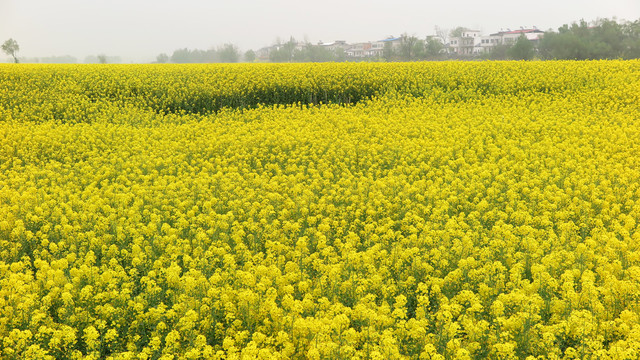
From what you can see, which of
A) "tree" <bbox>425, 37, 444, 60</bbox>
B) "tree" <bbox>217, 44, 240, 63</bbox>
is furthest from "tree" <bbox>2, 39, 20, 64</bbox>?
"tree" <bbox>425, 37, 444, 60</bbox>

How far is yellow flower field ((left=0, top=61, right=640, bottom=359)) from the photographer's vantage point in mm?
5020

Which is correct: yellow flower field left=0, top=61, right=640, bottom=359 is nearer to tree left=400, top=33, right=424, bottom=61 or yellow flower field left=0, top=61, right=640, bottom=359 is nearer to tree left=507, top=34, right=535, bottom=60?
tree left=507, top=34, right=535, bottom=60

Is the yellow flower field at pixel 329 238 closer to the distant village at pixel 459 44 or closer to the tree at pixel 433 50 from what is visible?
the tree at pixel 433 50

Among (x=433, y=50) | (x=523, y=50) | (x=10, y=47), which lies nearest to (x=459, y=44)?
(x=433, y=50)

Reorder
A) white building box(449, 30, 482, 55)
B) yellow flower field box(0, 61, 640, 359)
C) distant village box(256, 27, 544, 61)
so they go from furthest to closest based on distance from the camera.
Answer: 1. white building box(449, 30, 482, 55)
2. distant village box(256, 27, 544, 61)
3. yellow flower field box(0, 61, 640, 359)

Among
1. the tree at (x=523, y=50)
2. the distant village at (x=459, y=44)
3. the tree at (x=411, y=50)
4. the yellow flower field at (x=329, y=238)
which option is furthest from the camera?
the distant village at (x=459, y=44)

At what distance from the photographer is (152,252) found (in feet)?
22.5

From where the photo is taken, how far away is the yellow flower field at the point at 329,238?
5020 mm

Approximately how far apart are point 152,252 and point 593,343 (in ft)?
18.7

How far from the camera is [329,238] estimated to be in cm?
770

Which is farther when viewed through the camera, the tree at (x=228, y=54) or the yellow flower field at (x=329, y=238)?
the tree at (x=228, y=54)

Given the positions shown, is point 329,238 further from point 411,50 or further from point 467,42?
point 467,42

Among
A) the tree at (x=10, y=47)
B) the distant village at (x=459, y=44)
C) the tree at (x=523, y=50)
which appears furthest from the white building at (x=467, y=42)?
the tree at (x=10, y=47)

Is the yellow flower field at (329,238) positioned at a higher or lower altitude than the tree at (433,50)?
lower
